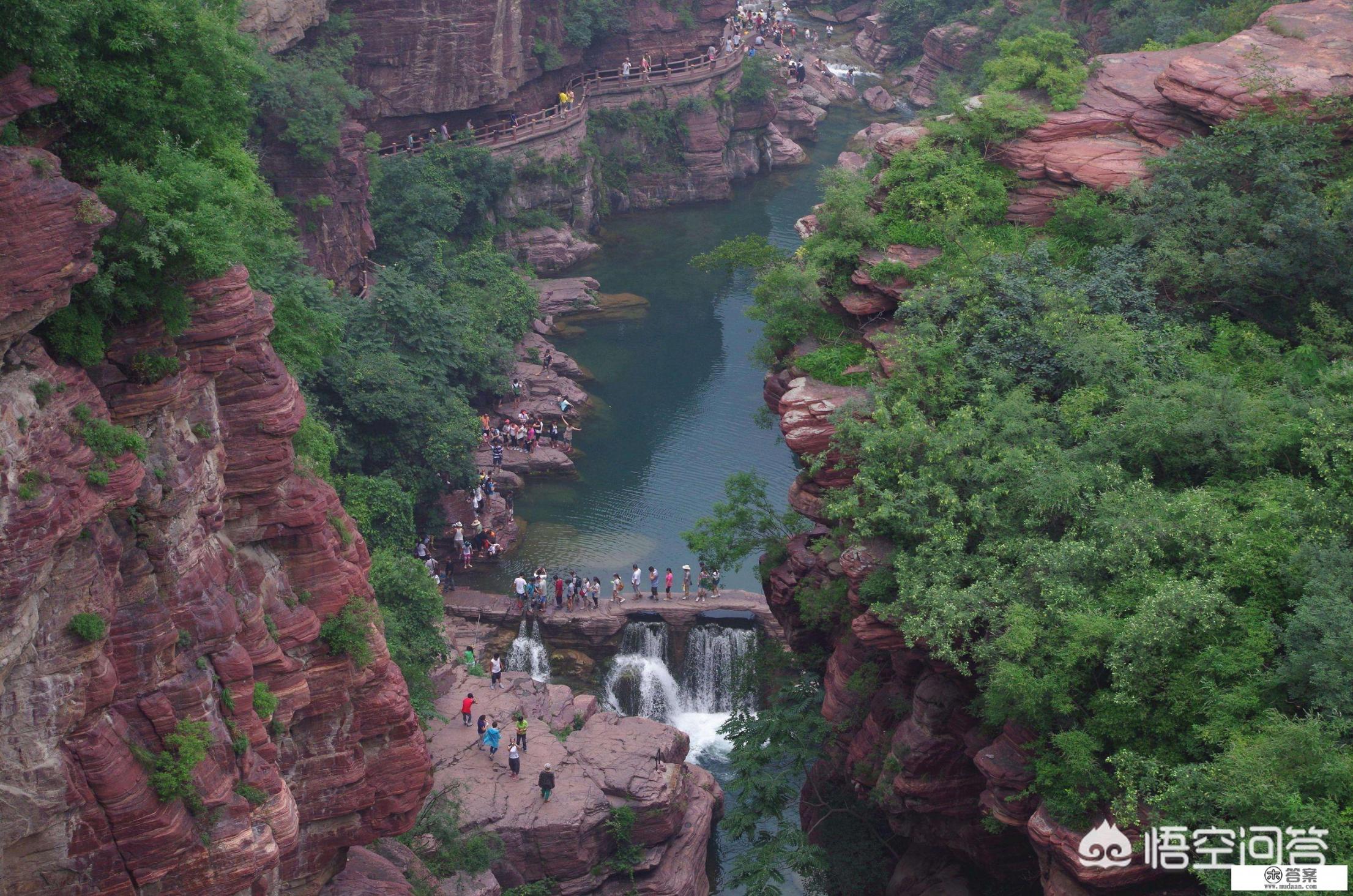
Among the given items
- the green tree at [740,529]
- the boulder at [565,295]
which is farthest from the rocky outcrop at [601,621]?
the boulder at [565,295]

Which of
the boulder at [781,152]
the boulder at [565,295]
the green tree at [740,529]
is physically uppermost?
the boulder at [781,152]

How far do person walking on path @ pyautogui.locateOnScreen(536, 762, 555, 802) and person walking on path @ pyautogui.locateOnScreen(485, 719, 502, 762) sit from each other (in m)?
1.56

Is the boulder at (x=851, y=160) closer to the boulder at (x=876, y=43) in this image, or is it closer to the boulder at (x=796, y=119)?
the boulder at (x=796, y=119)

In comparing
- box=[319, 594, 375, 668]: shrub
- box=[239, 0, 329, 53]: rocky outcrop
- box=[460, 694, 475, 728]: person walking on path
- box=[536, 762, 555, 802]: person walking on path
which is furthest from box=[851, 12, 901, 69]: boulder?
box=[319, 594, 375, 668]: shrub

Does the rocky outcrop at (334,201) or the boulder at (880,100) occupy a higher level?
the rocky outcrop at (334,201)

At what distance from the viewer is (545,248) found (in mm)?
61781

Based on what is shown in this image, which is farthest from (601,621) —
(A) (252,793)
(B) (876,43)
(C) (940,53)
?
(B) (876,43)

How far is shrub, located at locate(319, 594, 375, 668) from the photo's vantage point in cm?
2191

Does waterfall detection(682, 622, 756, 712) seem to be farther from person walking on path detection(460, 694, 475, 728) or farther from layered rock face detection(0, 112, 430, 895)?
layered rock face detection(0, 112, 430, 895)

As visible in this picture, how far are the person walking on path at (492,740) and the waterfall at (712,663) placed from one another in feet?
28.7

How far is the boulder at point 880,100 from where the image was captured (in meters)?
82.1

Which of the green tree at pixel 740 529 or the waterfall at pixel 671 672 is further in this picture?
the waterfall at pixel 671 672

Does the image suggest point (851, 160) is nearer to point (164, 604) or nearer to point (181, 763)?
point (164, 604)

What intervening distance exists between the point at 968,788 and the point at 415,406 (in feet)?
73.2
